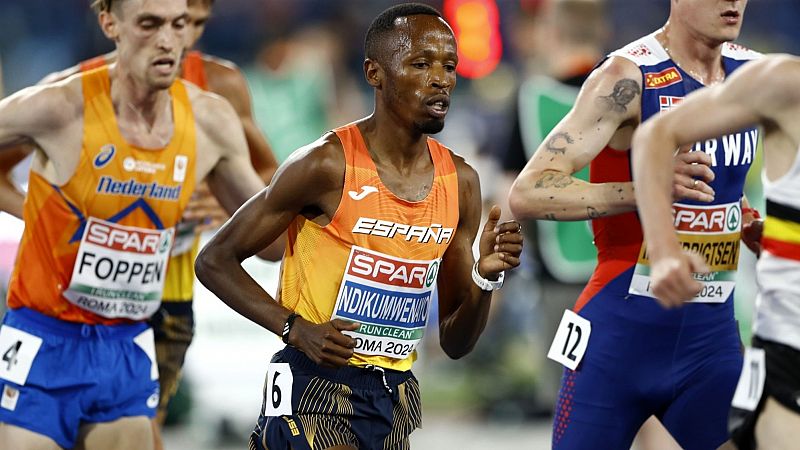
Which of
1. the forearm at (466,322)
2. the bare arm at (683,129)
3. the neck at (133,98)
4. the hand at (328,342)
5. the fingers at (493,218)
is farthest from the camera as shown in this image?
the neck at (133,98)

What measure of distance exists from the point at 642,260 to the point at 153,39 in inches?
82.1

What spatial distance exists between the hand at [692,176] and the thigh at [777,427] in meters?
A: 0.79

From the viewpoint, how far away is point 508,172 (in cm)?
820

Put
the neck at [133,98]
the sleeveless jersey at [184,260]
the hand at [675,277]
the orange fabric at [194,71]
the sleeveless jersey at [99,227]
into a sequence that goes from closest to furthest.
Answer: the hand at [675,277]
the sleeveless jersey at [99,227]
the neck at [133,98]
the sleeveless jersey at [184,260]
the orange fabric at [194,71]

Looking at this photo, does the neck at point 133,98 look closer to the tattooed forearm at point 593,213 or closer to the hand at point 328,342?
the hand at point 328,342

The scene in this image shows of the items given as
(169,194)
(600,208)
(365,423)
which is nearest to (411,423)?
(365,423)

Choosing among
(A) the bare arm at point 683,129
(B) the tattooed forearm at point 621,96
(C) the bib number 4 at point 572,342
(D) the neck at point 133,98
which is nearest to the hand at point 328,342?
(C) the bib number 4 at point 572,342

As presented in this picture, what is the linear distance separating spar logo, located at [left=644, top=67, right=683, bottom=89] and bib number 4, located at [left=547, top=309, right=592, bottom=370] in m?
0.89

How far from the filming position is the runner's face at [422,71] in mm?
4605

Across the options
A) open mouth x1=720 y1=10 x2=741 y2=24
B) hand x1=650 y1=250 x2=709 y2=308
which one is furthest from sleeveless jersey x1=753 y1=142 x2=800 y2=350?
open mouth x1=720 y1=10 x2=741 y2=24

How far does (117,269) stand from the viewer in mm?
5457

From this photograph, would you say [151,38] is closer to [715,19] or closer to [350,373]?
[350,373]

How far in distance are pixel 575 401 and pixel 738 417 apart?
3.53 feet

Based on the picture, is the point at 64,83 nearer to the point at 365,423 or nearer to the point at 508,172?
the point at 365,423
